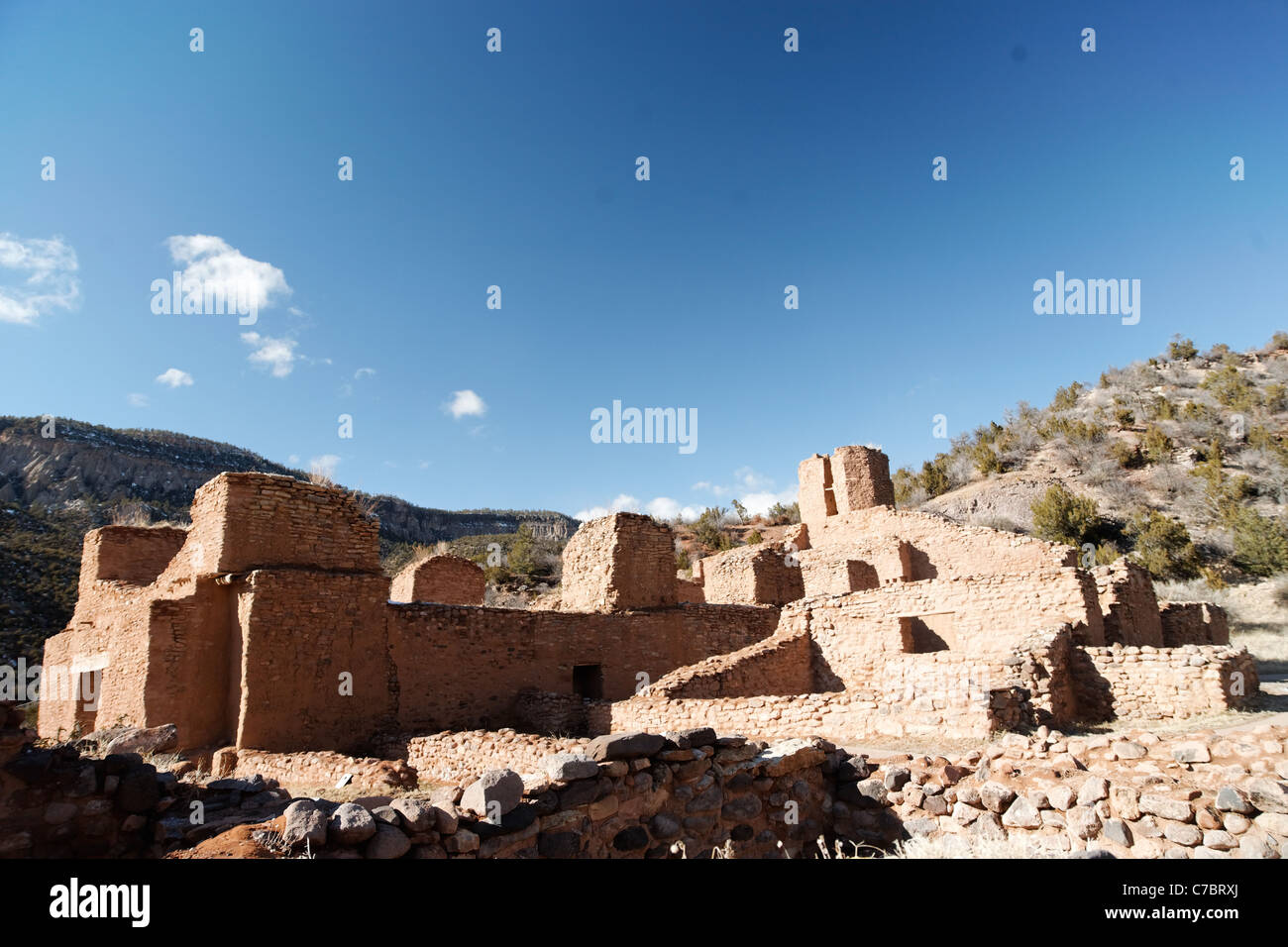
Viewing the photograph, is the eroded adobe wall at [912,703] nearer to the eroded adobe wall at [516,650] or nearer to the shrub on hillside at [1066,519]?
the eroded adobe wall at [516,650]

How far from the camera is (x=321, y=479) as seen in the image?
46.2 ft

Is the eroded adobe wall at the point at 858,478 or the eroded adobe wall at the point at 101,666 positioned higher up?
the eroded adobe wall at the point at 858,478

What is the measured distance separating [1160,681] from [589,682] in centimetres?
1024

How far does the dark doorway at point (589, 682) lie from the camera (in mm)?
14633

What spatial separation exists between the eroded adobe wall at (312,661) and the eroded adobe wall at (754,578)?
10.2 meters

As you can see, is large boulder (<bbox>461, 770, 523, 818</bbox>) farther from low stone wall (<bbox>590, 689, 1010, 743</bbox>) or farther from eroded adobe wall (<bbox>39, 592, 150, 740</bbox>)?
eroded adobe wall (<bbox>39, 592, 150, 740</bbox>)

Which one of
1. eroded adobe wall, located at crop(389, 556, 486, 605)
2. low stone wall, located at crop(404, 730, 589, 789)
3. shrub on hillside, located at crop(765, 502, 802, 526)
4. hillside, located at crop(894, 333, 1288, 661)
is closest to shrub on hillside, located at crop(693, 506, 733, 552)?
shrub on hillside, located at crop(765, 502, 802, 526)

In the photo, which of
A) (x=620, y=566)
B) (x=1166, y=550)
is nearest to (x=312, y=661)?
(x=620, y=566)

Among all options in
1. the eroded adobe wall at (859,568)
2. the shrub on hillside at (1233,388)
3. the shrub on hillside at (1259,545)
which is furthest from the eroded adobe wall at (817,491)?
the shrub on hillside at (1233,388)

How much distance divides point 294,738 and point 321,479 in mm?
5728

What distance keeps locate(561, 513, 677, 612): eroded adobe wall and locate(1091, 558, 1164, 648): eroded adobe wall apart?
8577 mm
